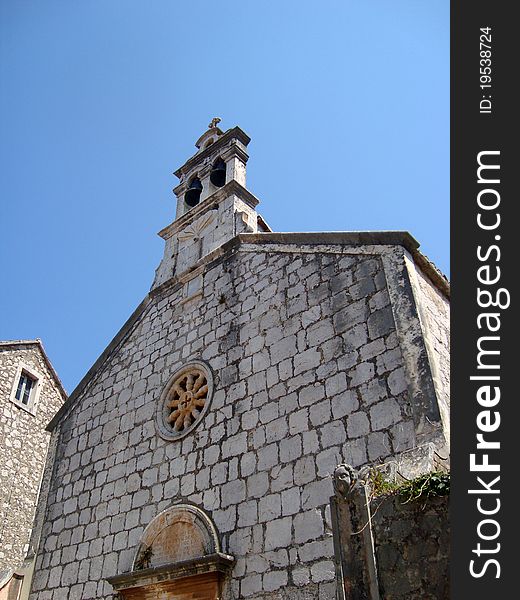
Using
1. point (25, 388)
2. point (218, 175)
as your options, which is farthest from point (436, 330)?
point (25, 388)

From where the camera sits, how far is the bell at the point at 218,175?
1032cm

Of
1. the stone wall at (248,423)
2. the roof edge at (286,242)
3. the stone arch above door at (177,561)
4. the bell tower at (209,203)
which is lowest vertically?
the stone arch above door at (177,561)

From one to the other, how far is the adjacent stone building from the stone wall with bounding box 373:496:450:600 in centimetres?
1048

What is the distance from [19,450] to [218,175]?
796 centimetres

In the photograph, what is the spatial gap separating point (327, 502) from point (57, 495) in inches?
191

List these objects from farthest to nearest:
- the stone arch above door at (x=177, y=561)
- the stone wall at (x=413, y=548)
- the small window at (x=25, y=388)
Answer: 1. the small window at (x=25, y=388)
2. the stone arch above door at (x=177, y=561)
3. the stone wall at (x=413, y=548)

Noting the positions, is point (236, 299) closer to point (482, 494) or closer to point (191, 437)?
point (191, 437)

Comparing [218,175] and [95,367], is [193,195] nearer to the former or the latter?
[218,175]

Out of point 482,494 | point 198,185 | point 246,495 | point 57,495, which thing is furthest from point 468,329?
point 198,185

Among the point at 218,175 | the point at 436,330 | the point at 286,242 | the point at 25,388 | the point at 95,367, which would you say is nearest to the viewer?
the point at 436,330

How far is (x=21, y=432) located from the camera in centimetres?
1309

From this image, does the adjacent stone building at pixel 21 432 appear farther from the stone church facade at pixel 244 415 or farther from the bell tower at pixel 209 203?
the bell tower at pixel 209 203

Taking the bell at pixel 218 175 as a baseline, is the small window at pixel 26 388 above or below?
below

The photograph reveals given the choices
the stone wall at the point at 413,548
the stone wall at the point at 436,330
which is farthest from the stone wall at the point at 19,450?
the stone wall at the point at 413,548
